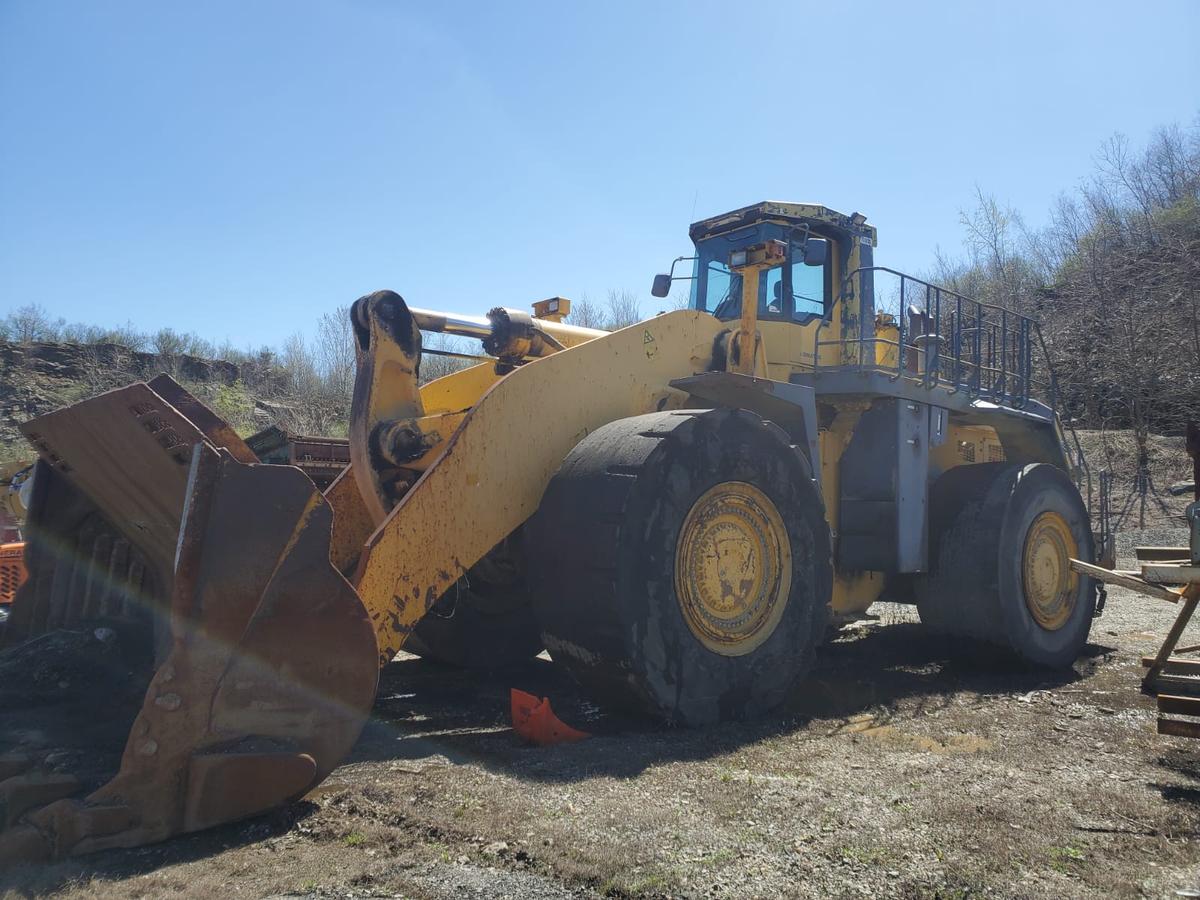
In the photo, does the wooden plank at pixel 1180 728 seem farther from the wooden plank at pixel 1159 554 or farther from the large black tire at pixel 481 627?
the large black tire at pixel 481 627

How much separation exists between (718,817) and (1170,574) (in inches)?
105

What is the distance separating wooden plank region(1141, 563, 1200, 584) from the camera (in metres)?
4.43

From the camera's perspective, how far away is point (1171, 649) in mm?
5215

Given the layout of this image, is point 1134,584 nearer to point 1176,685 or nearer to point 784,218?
point 1176,685

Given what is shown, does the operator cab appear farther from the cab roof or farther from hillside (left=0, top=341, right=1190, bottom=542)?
hillside (left=0, top=341, right=1190, bottom=542)

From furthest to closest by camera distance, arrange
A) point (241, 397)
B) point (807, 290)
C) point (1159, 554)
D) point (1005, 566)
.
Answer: point (241, 397)
point (807, 290)
point (1005, 566)
point (1159, 554)

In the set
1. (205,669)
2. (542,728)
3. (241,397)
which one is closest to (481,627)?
(542,728)

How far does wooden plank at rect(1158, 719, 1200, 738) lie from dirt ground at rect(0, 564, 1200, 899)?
0.17 meters

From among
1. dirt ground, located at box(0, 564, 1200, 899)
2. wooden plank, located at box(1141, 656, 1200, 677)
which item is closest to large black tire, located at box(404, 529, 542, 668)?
dirt ground, located at box(0, 564, 1200, 899)

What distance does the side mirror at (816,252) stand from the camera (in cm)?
736

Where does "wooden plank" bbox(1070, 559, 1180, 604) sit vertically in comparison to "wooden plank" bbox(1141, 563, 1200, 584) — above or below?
below

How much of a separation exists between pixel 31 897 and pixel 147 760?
0.52 metres

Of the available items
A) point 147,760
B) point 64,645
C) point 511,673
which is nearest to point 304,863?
point 147,760

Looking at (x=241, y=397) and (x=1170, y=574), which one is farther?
(x=241, y=397)
